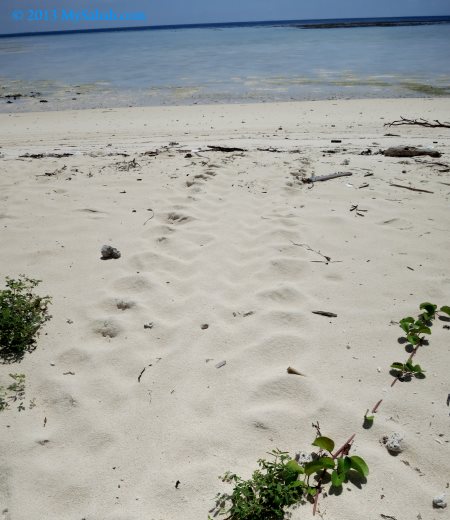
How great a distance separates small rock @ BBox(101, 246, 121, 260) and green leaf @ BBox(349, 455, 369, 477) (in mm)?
2223

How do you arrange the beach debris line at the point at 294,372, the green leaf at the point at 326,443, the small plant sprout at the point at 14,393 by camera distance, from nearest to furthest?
1. the green leaf at the point at 326,443
2. the small plant sprout at the point at 14,393
3. the beach debris line at the point at 294,372

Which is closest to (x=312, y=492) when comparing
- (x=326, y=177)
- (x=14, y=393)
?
(x=14, y=393)

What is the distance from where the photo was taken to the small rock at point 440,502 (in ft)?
4.91

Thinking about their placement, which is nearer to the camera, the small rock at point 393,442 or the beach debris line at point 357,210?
the small rock at point 393,442

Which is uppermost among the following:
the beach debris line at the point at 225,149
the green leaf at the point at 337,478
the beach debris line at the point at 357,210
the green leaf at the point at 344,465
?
the beach debris line at the point at 225,149

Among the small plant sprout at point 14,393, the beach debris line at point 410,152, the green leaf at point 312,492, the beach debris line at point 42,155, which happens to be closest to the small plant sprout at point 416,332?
the green leaf at point 312,492

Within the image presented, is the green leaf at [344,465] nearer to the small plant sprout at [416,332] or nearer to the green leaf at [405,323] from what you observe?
the small plant sprout at [416,332]

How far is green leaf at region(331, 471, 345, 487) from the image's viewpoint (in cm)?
153

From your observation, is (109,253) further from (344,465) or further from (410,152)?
(410,152)

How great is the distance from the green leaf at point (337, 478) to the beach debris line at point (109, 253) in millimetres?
2203

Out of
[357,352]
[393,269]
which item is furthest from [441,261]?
[357,352]

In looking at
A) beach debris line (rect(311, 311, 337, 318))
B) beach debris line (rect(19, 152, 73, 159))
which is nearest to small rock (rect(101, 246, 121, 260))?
beach debris line (rect(311, 311, 337, 318))

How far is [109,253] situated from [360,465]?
2284mm

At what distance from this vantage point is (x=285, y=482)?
155 cm
